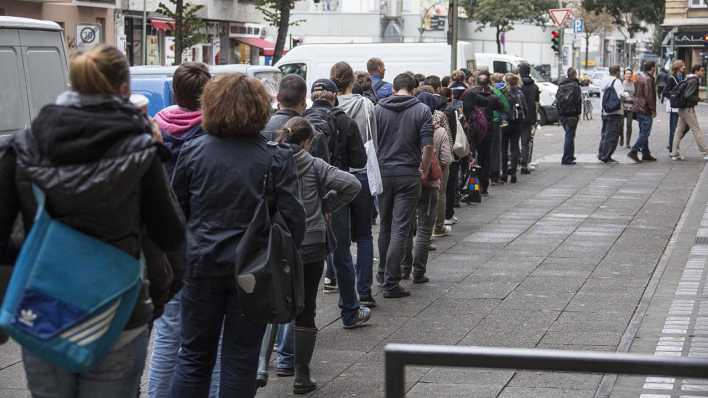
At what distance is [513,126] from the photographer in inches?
766

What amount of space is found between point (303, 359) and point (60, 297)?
333 centimetres

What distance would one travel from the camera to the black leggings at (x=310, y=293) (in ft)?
22.7

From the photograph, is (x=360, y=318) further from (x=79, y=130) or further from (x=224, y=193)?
(x=79, y=130)

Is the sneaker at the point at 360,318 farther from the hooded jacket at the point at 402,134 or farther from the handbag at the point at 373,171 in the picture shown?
the hooded jacket at the point at 402,134

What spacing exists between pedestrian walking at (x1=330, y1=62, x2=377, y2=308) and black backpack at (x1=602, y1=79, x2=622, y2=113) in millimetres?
13712

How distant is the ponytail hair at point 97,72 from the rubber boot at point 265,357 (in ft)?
10.5

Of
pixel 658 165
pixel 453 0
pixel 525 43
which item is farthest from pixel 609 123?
pixel 525 43

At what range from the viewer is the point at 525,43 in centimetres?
8881

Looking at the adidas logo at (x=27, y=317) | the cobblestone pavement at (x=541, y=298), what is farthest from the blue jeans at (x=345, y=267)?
the adidas logo at (x=27, y=317)

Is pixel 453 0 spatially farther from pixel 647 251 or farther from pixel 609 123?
pixel 647 251

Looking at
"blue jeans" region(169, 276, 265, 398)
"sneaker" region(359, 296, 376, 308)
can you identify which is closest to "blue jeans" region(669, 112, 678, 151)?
"sneaker" region(359, 296, 376, 308)

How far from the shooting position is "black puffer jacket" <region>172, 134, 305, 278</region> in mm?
5250

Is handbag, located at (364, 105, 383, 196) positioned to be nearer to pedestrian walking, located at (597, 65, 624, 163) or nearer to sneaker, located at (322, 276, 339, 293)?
sneaker, located at (322, 276, 339, 293)

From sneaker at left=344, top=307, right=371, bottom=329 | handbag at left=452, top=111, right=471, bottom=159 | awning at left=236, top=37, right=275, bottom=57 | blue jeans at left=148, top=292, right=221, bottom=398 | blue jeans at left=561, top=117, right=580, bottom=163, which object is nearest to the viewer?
blue jeans at left=148, top=292, right=221, bottom=398
